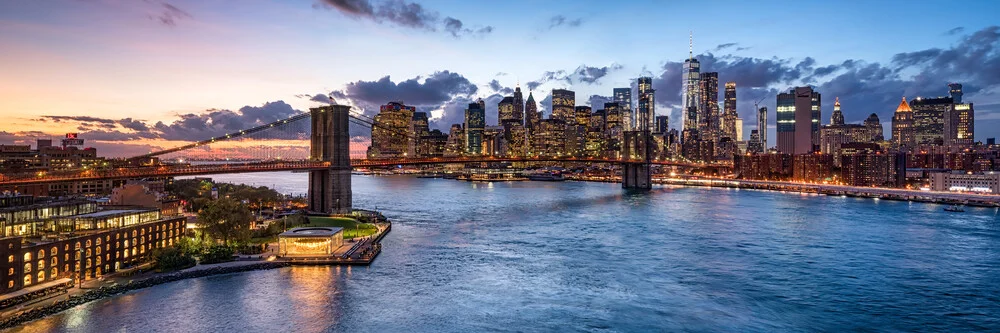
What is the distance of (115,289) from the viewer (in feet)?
77.8

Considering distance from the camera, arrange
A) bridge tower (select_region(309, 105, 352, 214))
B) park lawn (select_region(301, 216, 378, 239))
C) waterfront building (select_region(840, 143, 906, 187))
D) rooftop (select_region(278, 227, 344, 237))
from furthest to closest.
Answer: waterfront building (select_region(840, 143, 906, 187)) < bridge tower (select_region(309, 105, 352, 214)) < park lawn (select_region(301, 216, 378, 239)) < rooftop (select_region(278, 227, 344, 237))

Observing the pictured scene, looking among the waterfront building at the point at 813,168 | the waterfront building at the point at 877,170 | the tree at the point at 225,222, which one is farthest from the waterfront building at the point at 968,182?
the tree at the point at 225,222

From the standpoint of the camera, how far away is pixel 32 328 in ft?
63.1

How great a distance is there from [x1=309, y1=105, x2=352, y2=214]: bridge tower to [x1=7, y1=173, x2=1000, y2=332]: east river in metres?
6.14

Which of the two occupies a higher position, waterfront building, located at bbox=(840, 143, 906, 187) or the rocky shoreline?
waterfront building, located at bbox=(840, 143, 906, 187)

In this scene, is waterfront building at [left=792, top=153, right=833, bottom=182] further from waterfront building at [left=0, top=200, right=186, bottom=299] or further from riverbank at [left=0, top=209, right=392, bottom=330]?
waterfront building at [left=0, top=200, right=186, bottom=299]

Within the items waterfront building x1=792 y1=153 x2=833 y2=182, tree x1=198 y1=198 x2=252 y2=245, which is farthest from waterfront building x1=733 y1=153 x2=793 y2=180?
tree x1=198 y1=198 x2=252 y2=245

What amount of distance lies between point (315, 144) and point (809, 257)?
3677cm

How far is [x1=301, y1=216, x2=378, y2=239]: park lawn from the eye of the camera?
38656 mm

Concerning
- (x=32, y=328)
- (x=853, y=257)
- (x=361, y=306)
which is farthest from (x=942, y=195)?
(x=32, y=328)

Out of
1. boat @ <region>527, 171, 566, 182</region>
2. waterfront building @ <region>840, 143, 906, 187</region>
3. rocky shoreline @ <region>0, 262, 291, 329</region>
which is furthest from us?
boat @ <region>527, 171, 566, 182</region>

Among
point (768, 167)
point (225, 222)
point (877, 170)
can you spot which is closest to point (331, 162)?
point (225, 222)

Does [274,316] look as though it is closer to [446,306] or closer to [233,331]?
[233,331]

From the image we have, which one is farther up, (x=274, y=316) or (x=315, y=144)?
(x=315, y=144)
